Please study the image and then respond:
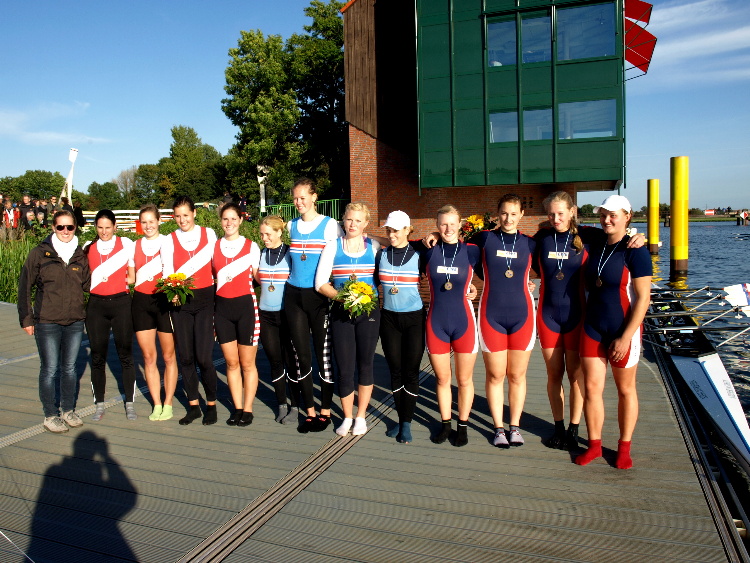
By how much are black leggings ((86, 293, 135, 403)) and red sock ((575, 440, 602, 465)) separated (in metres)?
4.12

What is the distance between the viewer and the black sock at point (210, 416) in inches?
218

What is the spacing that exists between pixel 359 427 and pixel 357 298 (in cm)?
129

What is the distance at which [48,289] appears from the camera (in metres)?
5.14

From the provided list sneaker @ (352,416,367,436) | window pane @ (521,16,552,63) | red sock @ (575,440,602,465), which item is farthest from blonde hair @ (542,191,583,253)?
window pane @ (521,16,552,63)

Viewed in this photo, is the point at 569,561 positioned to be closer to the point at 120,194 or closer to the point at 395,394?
the point at 395,394

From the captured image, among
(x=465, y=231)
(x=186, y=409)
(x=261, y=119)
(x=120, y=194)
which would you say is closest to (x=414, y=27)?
(x=261, y=119)

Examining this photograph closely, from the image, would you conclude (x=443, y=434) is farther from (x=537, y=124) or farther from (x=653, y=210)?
(x=653, y=210)

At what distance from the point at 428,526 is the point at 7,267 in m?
14.7

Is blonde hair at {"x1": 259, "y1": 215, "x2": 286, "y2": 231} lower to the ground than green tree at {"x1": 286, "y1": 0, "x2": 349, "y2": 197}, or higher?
lower

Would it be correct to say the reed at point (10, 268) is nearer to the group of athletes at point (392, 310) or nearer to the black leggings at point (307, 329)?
the group of athletes at point (392, 310)

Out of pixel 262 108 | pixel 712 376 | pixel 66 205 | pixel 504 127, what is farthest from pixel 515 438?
pixel 262 108

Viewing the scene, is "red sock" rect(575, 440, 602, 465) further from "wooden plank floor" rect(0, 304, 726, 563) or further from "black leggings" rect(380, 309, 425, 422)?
"black leggings" rect(380, 309, 425, 422)

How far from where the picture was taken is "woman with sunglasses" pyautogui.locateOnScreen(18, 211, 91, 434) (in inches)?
202

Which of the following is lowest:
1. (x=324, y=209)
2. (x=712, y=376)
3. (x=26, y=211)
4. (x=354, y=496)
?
(x=712, y=376)
